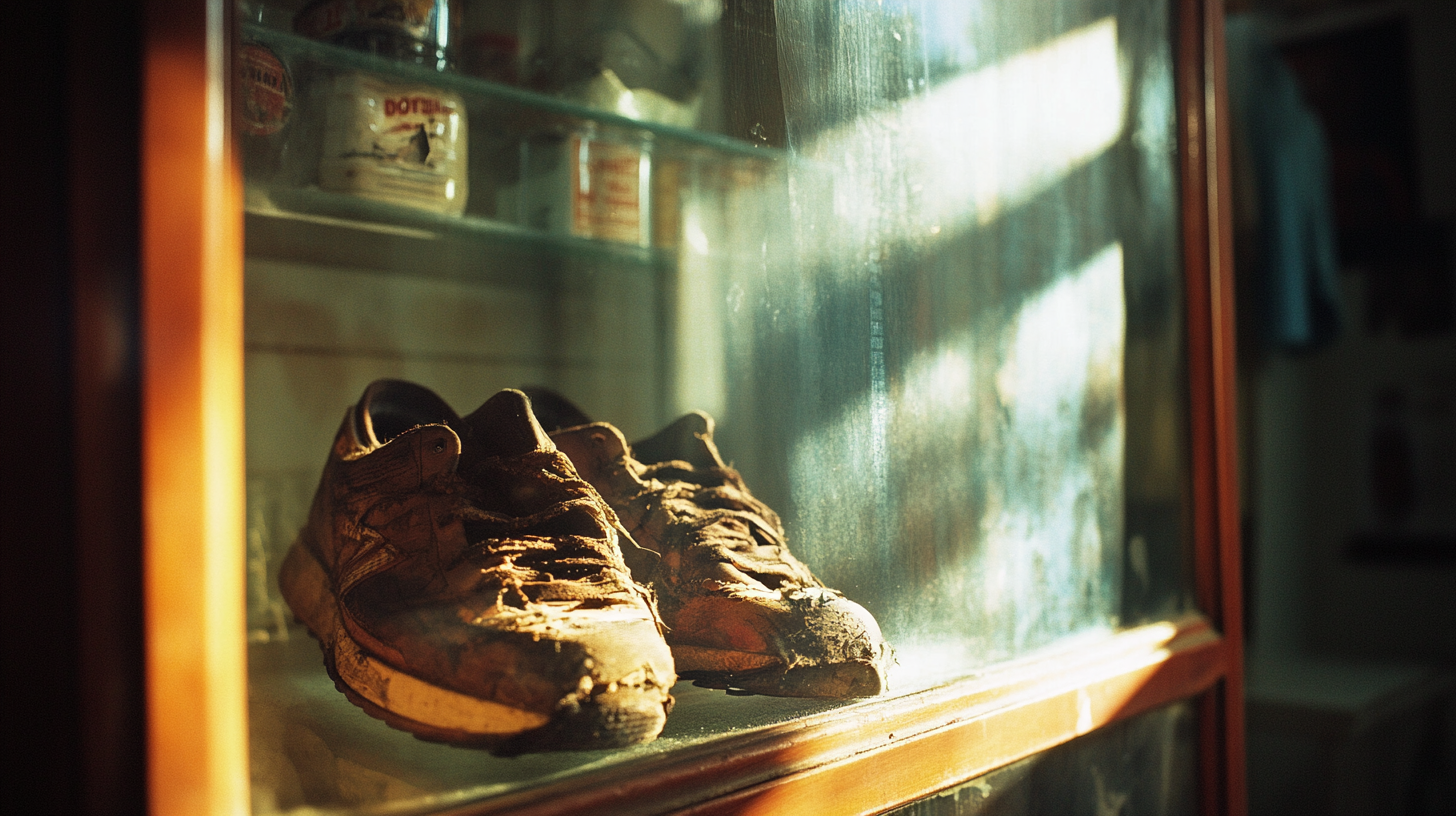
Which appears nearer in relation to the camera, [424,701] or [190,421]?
[190,421]

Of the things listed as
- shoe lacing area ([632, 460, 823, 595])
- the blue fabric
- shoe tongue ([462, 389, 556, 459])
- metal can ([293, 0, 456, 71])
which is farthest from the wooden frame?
the blue fabric

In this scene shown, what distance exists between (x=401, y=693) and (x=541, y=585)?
94 millimetres

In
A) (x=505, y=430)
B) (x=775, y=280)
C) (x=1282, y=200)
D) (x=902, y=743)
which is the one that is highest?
(x=1282, y=200)

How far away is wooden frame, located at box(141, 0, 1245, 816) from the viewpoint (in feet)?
1.12

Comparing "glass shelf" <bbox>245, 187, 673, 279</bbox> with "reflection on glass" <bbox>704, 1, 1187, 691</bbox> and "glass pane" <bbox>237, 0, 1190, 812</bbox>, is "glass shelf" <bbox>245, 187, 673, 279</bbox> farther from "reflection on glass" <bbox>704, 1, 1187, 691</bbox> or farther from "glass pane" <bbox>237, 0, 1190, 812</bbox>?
"reflection on glass" <bbox>704, 1, 1187, 691</bbox>

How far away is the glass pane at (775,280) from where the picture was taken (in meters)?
0.64

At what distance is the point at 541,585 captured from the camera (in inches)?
20.7

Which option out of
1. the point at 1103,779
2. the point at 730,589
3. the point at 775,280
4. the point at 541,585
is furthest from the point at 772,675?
the point at 1103,779

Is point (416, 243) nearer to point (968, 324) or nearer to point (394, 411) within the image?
point (394, 411)

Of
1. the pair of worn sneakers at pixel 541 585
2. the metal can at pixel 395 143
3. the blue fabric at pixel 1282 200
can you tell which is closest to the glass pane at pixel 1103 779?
the pair of worn sneakers at pixel 541 585

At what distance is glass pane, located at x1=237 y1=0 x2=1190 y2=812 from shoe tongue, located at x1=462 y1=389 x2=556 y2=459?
0.12 m

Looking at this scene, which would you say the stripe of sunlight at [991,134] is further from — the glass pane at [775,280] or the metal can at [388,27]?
the metal can at [388,27]

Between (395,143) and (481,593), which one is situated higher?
(395,143)

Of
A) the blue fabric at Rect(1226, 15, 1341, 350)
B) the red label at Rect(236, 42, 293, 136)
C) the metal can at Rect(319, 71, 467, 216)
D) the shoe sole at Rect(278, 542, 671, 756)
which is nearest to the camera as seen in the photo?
the shoe sole at Rect(278, 542, 671, 756)
